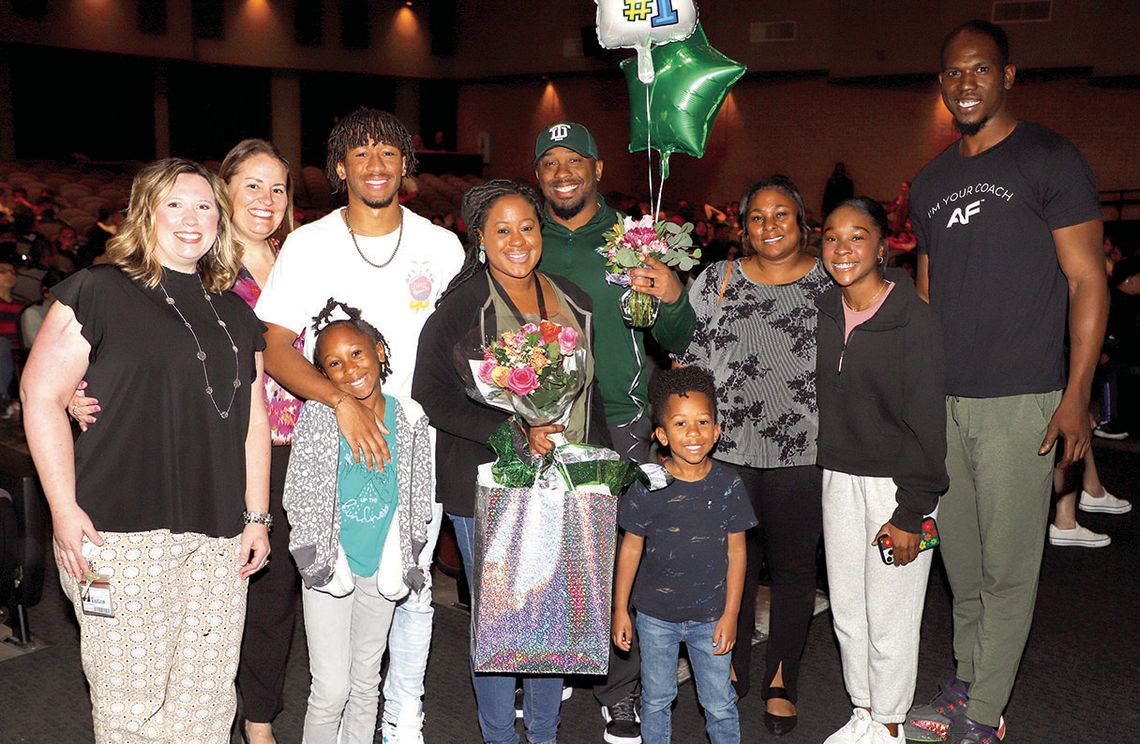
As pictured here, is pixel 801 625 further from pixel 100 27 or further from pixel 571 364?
pixel 100 27

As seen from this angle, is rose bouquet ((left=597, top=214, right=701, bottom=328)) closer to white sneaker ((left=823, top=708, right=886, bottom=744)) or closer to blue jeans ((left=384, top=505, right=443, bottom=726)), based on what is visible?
blue jeans ((left=384, top=505, right=443, bottom=726))

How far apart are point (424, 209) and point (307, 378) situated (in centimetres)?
1347

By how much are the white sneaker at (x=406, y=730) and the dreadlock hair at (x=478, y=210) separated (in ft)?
4.19

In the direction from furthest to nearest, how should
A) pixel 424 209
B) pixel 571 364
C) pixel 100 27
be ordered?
pixel 100 27
pixel 424 209
pixel 571 364

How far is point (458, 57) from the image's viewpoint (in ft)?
81.5

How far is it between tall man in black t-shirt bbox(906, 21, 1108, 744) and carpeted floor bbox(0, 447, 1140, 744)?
0.54 m

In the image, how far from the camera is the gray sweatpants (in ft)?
10.2

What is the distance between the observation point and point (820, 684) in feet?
12.9

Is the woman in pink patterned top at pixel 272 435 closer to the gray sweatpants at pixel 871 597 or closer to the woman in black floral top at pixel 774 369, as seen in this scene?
Result: the woman in black floral top at pixel 774 369

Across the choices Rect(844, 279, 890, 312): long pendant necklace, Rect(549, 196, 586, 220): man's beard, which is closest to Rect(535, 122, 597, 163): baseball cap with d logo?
Rect(549, 196, 586, 220): man's beard

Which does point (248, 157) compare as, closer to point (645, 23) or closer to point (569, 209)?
point (569, 209)

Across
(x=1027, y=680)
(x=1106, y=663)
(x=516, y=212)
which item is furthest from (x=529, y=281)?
(x=1106, y=663)

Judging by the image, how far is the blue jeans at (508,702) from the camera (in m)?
2.95

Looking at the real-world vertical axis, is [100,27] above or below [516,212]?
above
